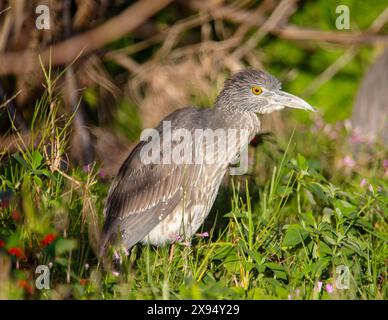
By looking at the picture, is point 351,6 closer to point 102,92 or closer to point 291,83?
point 291,83

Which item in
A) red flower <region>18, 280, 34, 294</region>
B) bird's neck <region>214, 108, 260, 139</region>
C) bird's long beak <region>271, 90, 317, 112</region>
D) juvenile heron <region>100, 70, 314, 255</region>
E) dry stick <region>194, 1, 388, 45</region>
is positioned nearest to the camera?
red flower <region>18, 280, 34, 294</region>

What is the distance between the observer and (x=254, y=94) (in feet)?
18.8

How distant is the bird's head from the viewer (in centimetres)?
569

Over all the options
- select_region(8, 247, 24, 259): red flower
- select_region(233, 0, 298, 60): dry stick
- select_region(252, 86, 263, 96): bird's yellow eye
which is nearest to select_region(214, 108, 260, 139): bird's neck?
select_region(252, 86, 263, 96): bird's yellow eye

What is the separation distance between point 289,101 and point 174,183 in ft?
3.24

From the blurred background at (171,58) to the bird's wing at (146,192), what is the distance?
1.90 meters

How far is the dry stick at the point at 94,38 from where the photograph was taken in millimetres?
7520

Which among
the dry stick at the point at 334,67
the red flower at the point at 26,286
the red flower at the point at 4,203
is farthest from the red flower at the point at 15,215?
the dry stick at the point at 334,67

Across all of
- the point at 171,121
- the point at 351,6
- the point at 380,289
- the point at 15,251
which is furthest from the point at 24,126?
the point at 351,6

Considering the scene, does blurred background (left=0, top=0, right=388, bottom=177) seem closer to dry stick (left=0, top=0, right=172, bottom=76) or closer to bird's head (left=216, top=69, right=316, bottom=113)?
dry stick (left=0, top=0, right=172, bottom=76)

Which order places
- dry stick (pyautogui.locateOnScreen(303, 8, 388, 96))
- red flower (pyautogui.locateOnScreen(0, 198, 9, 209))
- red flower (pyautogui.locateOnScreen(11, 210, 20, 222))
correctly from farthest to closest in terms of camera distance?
dry stick (pyautogui.locateOnScreen(303, 8, 388, 96)) < red flower (pyautogui.locateOnScreen(0, 198, 9, 209)) < red flower (pyautogui.locateOnScreen(11, 210, 20, 222))

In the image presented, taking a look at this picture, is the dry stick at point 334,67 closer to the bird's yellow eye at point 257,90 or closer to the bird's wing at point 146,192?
the bird's yellow eye at point 257,90

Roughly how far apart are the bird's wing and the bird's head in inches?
13.4

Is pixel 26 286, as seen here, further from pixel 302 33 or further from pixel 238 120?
pixel 302 33
